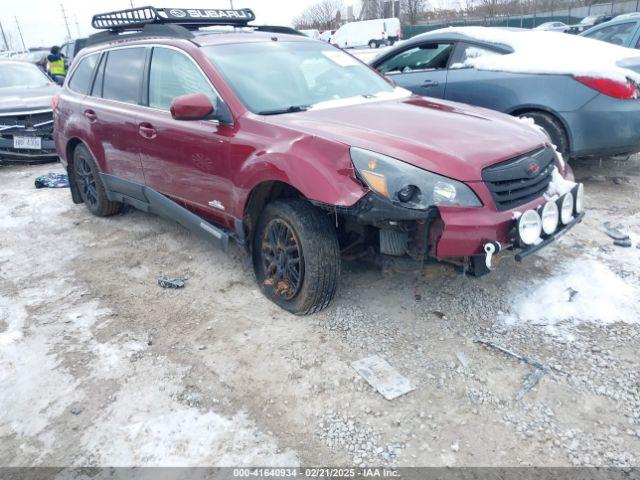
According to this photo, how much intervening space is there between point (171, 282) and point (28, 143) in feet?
17.5

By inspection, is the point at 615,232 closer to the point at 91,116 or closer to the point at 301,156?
the point at 301,156

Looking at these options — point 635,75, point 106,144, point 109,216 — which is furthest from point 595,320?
point 109,216

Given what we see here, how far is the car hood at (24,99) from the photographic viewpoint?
7758 mm

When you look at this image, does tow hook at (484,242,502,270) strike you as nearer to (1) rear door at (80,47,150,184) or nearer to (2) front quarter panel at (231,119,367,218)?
(2) front quarter panel at (231,119,367,218)

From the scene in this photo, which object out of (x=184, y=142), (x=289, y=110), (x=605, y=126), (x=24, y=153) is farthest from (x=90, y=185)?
(x=605, y=126)

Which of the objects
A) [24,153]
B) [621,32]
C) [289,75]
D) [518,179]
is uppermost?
[289,75]

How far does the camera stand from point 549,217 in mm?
2934

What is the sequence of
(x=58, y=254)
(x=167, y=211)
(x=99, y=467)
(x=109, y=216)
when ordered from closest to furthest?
(x=99, y=467), (x=167, y=211), (x=58, y=254), (x=109, y=216)

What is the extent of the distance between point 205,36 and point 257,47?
411 millimetres

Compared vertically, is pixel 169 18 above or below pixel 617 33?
→ above

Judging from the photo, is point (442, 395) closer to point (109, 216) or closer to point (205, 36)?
point (205, 36)

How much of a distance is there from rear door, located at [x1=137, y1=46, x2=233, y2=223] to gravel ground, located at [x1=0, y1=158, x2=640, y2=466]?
66cm

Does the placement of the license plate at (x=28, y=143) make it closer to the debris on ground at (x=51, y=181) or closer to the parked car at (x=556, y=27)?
the debris on ground at (x=51, y=181)

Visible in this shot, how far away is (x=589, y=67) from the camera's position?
16.1 feet
